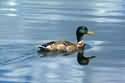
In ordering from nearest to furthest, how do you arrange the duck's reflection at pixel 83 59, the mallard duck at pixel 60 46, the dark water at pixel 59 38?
the dark water at pixel 59 38, the duck's reflection at pixel 83 59, the mallard duck at pixel 60 46

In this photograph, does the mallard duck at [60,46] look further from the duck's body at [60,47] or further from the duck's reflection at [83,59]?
the duck's reflection at [83,59]

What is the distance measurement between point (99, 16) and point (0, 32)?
281 centimetres

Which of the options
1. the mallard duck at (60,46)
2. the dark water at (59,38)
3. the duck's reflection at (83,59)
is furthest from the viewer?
the mallard duck at (60,46)

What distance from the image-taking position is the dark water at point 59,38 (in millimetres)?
10359

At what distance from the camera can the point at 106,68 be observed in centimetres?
1077

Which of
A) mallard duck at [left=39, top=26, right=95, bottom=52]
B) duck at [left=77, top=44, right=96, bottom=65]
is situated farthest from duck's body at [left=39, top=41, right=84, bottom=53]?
duck at [left=77, top=44, right=96, bottom=65]

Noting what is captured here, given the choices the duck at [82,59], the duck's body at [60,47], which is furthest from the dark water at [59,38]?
the duck's body at [60,47]

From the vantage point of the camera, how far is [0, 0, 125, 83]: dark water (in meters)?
10.4

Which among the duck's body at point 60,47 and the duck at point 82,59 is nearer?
the duck at point 82,59

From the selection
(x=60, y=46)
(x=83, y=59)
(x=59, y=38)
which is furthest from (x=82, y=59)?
(x=59, y=38)

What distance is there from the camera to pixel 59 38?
1285 cm

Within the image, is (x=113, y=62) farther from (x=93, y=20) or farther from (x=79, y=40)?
(x=93, y=20)

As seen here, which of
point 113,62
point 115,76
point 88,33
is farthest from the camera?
point 88,33

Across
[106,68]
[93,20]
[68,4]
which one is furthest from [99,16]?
[106,68]
